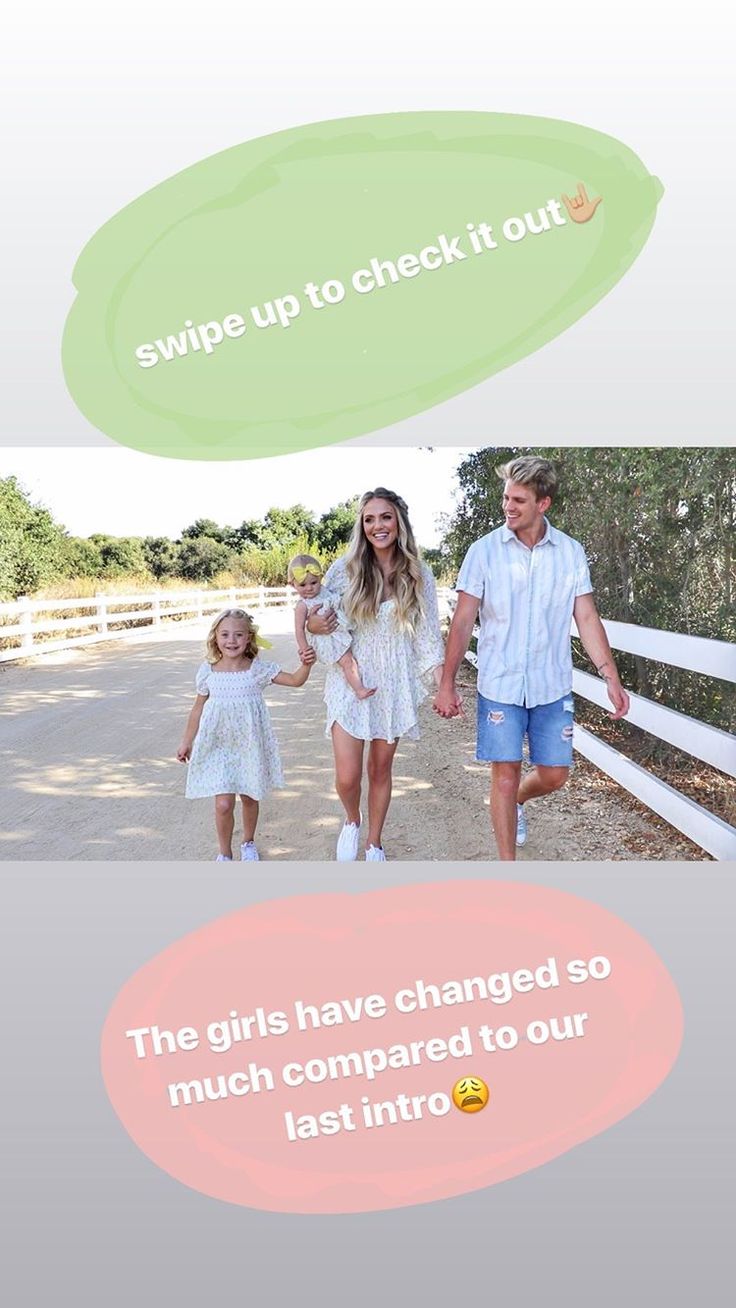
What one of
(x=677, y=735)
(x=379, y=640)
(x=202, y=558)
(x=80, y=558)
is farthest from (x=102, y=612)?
(x=677, y=735)

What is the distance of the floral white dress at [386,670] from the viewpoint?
382 centimetres

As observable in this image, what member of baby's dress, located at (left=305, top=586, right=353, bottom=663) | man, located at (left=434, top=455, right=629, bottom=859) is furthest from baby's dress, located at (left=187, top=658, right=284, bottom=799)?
man, located at (left=434, top=455, right=629, bottom=859)

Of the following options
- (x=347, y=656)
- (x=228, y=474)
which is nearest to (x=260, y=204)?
(x=228, y=474)

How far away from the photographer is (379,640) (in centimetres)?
385

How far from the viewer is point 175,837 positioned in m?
4.43

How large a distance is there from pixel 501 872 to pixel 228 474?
201 cm

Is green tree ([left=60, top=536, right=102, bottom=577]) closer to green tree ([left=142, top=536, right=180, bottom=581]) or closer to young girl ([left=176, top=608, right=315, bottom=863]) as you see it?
green tree ([left=142, top=536, right=180, bottom=581])

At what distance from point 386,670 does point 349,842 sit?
2.29ft

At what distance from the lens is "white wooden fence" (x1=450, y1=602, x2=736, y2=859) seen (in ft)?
→ 13.0

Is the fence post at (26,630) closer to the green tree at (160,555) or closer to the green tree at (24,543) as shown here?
the green tree at (24,543)

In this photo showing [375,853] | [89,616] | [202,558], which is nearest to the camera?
[375,853]

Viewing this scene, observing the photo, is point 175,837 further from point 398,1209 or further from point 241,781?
point 398,1209

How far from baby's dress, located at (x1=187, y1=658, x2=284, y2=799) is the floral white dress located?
0.97 ft

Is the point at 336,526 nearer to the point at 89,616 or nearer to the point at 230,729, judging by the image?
the point at 230,729
